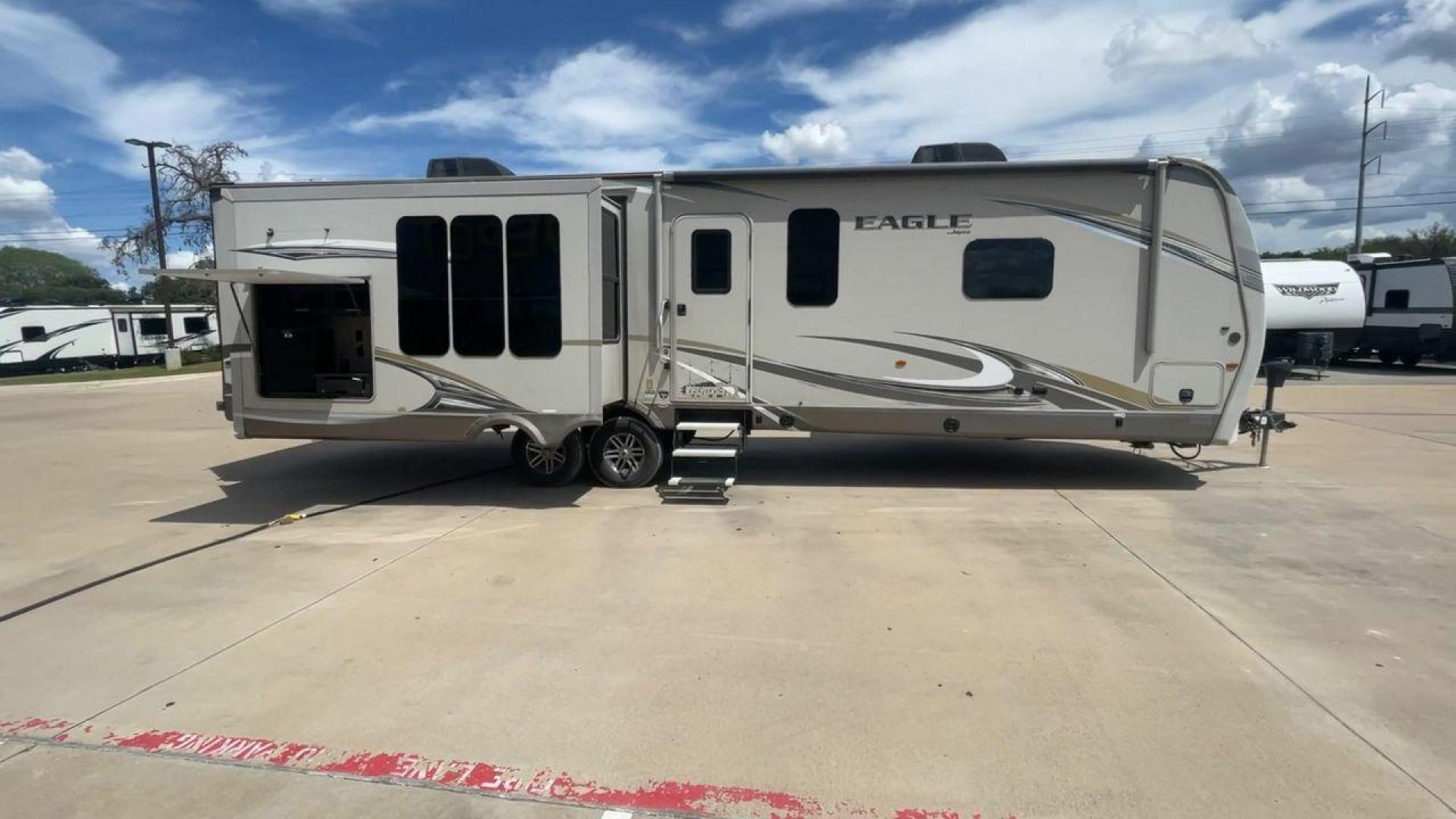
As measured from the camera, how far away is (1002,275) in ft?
25.5

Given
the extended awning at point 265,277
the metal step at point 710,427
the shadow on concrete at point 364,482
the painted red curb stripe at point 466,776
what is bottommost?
the painted red curb stripe at point 466,776

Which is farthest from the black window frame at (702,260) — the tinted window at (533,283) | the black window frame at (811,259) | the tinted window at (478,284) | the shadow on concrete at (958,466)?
the shadow on concrete at (958,466)

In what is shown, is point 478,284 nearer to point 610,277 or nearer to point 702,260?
point 610,277

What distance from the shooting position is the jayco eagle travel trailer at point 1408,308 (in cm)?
2295

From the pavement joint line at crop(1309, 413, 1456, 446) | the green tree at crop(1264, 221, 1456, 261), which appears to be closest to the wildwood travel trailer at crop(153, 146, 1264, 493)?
the pavement joint line at crop(1309, 413, 1456, 446)

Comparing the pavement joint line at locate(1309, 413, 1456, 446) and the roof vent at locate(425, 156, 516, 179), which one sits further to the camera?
the pavement joint line at locate(1309, 413, 1456, 446)

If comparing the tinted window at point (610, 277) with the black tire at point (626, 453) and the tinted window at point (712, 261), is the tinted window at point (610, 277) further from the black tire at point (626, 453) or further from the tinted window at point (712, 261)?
the black tire at point (626, 453)

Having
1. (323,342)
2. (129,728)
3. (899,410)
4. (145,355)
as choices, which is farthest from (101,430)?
(145,355)

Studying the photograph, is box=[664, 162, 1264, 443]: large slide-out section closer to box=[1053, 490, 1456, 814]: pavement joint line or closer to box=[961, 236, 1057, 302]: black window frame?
box=[961, 236, 1057, 302]: black window frame

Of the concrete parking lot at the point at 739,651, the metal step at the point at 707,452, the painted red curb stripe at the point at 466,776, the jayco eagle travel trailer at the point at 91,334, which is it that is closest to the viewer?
the painted red curb stripe at the point at 466,776

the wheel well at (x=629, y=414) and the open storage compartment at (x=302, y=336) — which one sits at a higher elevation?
the open storage compartment at (x=302, y=336)

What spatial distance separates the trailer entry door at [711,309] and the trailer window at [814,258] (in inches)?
17.9

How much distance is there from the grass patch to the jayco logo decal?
1230 inches

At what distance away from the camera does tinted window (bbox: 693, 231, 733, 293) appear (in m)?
7.96
